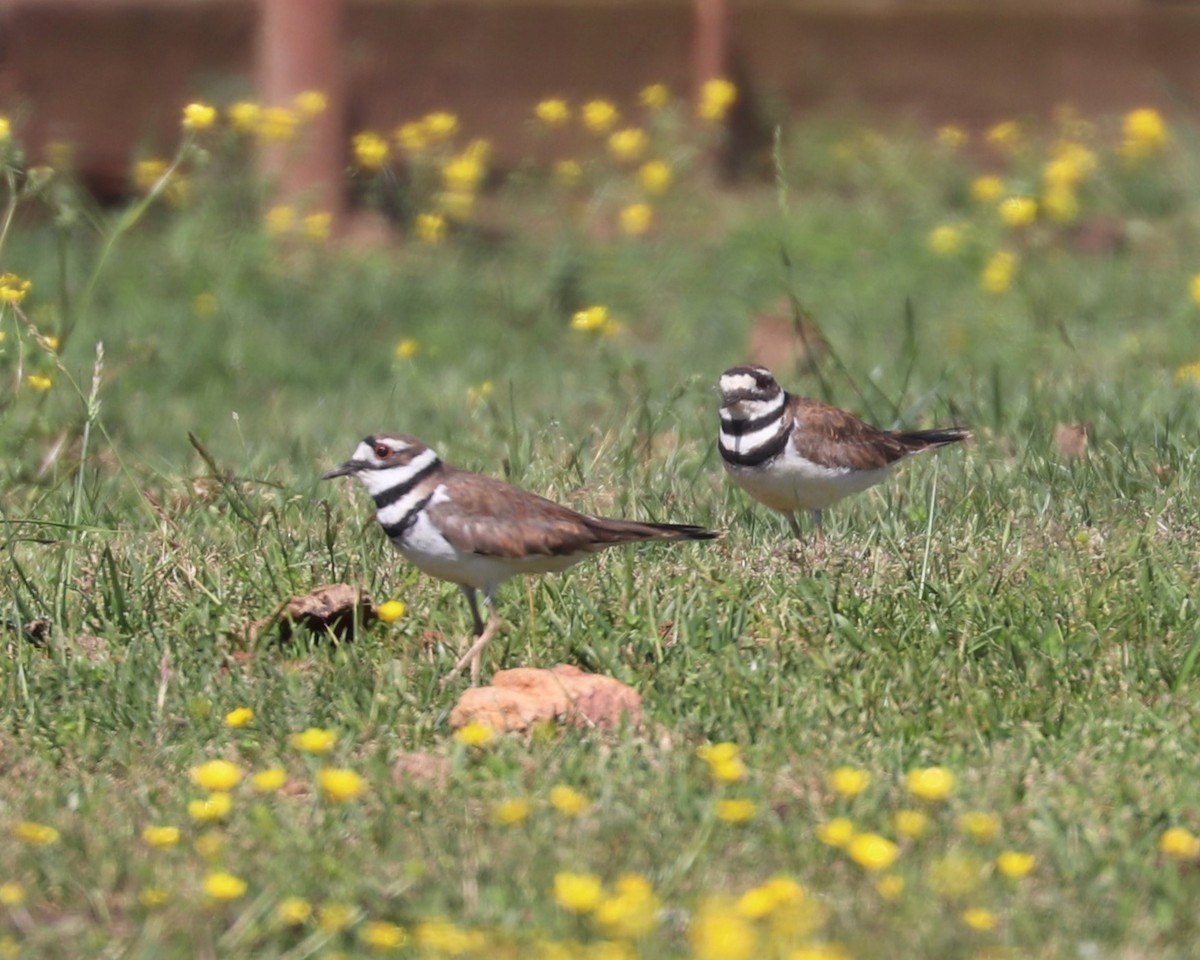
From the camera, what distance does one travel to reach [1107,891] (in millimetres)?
3615

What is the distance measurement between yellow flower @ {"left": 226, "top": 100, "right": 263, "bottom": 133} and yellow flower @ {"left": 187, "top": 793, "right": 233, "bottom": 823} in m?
5.51

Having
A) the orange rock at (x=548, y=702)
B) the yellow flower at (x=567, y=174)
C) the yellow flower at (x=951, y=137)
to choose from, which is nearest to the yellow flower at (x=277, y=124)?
the yellow flower at (x=567, y=174)

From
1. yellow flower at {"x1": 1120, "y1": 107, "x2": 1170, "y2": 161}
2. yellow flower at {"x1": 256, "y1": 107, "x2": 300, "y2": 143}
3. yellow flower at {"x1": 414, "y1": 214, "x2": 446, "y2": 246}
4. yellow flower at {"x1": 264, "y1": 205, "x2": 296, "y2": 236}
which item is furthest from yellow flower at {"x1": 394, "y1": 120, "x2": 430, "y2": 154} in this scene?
yellow flower at {"x1": 1120, "y1": 107, "x2": 1170, "y2": 161}

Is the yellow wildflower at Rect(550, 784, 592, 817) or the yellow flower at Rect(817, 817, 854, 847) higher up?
the yellow flower at Rect(817, 817, 854, 847)

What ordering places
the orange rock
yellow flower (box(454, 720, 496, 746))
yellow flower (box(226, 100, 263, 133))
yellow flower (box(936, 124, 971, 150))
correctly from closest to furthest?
yellow flower (box(454, 720, 496, 746)), the orange rock, yellow flower (box(226, 100, 263, 133)), yellow flower (box(936, 124, 971, 150))

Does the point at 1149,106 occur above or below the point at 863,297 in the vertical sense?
above

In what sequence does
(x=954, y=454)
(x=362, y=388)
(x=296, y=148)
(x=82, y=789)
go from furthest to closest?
(x=296, y=148) → (x=362, y=388) → (x=954, y=454) → (x=82, y=789)

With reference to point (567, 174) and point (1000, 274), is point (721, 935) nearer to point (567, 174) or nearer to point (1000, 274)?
point (1000, 274)

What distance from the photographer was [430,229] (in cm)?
925

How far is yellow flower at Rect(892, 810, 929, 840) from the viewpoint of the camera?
11.7 ft

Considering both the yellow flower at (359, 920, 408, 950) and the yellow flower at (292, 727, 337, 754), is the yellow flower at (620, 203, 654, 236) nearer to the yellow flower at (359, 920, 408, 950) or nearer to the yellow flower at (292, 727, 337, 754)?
the yellow flower at (292, 727, 337, 754)

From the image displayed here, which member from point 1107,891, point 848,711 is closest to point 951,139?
point 848,711

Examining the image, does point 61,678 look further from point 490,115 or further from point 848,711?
point 490,115

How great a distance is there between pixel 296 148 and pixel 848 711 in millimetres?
6667
